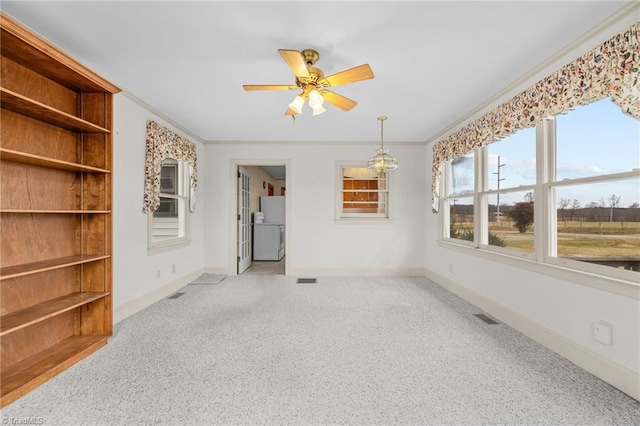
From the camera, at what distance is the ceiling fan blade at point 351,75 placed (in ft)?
6.19

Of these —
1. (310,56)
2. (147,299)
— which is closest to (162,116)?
(147,299)

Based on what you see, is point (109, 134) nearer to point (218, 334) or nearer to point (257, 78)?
point (257, 78)

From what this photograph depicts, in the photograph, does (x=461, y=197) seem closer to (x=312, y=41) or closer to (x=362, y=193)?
→ (x=362, y=193)

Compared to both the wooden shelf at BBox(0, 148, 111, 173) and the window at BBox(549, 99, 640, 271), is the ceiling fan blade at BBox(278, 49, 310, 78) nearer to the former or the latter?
the wooden shelf at BBox(0, 148, 111, 173)

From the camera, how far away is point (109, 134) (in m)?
2.38

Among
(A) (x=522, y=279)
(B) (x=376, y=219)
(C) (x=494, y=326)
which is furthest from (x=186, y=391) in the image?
(B) (x=376, y=219)

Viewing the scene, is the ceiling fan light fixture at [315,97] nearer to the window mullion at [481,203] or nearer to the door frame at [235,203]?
the window mullion at [481,203]

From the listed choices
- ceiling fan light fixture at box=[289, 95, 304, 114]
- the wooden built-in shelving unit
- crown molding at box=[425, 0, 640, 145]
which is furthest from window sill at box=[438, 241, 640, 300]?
the wooden built-in shelving unit

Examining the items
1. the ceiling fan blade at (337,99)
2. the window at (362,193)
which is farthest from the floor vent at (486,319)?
the ceiling fan blade at (337,99)

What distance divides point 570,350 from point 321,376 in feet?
6.30

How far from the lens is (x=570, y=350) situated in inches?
83.4

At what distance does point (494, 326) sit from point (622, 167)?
1.70 metres

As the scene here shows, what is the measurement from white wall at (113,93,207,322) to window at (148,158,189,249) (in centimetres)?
76

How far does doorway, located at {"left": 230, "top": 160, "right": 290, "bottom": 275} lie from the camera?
16.2 ft
